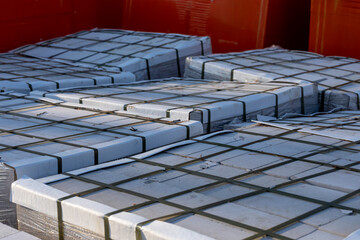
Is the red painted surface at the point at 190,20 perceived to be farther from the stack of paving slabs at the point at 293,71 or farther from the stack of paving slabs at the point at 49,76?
the stack of paving slabs at the point at 49,76

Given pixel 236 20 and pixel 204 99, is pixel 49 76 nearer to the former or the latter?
pixel 204 99

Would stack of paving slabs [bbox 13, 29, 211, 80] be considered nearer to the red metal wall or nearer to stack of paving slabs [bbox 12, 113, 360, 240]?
the red metal wall

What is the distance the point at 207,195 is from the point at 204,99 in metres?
2.20

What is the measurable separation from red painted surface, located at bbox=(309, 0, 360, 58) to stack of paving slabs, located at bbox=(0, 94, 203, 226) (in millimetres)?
4428

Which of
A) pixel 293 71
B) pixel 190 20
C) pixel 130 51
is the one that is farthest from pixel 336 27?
pixel 130 51

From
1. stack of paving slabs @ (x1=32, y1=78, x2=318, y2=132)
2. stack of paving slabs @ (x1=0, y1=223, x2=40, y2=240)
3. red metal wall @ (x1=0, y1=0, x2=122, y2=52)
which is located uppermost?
red metal wall @ (x1=0, y1=0, x2=122, y2=52)

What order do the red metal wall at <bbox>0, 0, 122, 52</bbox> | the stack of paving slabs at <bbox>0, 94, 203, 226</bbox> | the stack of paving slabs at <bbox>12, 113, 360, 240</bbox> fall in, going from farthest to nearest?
the red metal wall at <bbox>0, 0, 122, 52</bbox>
the stack of paving slabs at <bbox>0, 94, 203, 226</bbox>
the stack of paving slabs at <bbox>12, 113, 360, 240</bbox>

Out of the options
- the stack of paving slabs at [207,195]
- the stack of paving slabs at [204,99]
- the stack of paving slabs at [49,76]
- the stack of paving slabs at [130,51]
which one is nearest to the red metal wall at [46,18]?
the stack of paving slabs at [130,51]

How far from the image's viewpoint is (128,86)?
647cm

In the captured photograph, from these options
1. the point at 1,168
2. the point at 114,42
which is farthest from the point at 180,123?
the point at 114,42

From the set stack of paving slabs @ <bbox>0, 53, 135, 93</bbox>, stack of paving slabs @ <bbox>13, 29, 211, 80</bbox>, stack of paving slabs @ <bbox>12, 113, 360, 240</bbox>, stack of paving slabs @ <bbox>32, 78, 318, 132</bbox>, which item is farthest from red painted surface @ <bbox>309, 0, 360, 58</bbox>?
stack of paving slabs @ <bbox>12, 113, 360, 240</bbox>

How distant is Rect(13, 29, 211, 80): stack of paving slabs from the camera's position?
7.51m

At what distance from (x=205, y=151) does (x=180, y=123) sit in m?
0.53

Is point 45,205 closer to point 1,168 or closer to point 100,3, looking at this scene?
point 1,168
